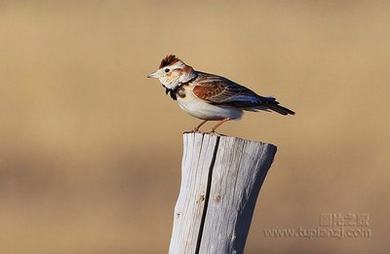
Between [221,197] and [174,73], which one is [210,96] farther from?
[221,197]

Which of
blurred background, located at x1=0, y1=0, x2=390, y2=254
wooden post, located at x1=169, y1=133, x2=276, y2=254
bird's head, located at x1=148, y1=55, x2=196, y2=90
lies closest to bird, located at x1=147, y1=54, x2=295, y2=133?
bird's head, located at x1=148, y1=55, x2=196, y2=90

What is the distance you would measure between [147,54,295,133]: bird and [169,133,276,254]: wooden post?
1.34m

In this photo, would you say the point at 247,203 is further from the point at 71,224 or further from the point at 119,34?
the point at 119,34

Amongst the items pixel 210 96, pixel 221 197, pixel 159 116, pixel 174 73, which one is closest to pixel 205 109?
pixel 210 96

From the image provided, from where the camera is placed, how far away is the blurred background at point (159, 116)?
13891 millimetres

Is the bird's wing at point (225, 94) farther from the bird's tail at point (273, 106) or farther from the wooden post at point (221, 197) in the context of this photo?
the wooden post at point (221, 197)

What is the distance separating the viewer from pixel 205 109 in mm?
8242

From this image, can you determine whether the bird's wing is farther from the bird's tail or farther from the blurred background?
the blurred background

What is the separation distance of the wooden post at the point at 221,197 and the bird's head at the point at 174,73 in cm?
158

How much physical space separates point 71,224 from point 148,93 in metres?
2.31

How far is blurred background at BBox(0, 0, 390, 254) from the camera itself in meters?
13.9

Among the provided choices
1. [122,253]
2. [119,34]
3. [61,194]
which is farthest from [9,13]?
[122,253]

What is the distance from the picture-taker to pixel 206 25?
1703 cm

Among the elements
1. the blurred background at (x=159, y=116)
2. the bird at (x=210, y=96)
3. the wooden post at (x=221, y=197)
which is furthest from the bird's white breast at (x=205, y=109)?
the blurred background at (x=159, y=116)
